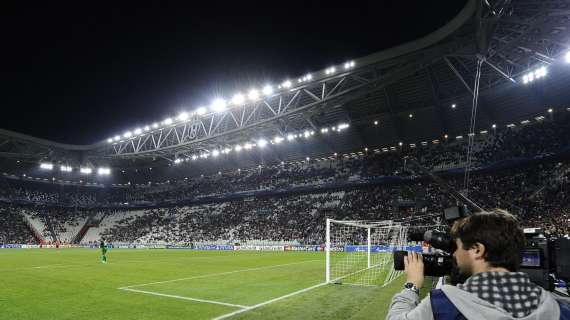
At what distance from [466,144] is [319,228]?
18830 millimetres

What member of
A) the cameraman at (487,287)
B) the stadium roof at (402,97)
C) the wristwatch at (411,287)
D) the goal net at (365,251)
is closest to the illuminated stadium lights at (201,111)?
the stadium roof at (402,97)

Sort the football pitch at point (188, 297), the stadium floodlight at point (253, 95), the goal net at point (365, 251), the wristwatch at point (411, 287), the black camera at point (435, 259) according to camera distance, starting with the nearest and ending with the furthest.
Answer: the wristwatch at point (411, 287) → the black camera at point (435, 259) → the football pitch at point (188, 297) → the goal net at point (365, 251) → the stadium floodlight at point (253, 95)

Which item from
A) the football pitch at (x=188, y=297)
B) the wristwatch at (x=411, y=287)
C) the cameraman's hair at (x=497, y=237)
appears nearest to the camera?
the cameraman's hair at (x=497, y=237)

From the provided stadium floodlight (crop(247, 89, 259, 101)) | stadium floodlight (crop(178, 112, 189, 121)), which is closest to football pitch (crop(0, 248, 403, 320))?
stadium floodlight (crop(247, 89, 259, 101))

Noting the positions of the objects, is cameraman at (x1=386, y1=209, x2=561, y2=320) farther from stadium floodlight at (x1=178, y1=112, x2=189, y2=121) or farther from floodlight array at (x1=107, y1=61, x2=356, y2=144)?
stadium floodlight at (x1=178, y1=112, x2=189, y2=121)

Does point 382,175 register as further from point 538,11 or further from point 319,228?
point 538,11

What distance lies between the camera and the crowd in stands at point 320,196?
33.9m

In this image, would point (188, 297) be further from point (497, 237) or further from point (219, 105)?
point (219, 105)

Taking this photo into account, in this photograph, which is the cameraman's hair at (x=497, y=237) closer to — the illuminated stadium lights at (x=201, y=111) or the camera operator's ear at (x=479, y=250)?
the camera operator's ear at (x=479, y=250)

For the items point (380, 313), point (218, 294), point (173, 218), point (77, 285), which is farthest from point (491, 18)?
point (173, 218)

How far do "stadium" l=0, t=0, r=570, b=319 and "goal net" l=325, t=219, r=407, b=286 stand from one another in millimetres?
228

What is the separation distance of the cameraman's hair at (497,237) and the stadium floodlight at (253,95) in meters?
29.6

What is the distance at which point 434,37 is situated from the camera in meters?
23.5

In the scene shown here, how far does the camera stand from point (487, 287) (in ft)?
5.69
